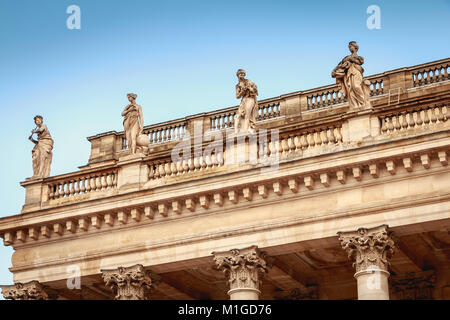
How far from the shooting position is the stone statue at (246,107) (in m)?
29.1

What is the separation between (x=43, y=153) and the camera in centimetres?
3203

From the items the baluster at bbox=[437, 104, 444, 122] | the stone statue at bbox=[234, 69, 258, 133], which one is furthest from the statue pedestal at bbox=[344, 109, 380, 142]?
the stone statue at bbox=[234, 69, 258, 133]

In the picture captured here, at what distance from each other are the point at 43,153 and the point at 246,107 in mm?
7237

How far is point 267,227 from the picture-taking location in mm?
27297

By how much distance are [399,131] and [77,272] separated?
1040 centimetres

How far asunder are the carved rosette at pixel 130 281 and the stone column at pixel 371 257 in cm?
619

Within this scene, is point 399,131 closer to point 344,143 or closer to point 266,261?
point 344,143

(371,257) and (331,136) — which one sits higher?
(331,136)

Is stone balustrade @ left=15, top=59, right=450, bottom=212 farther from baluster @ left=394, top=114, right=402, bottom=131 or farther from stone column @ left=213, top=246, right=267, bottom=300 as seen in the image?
stone column @ left=213, top=246, right=267, bottom=300

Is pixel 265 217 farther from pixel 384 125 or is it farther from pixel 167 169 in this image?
pixel 384 125

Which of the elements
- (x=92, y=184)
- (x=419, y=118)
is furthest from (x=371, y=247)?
(x=92, y=184)

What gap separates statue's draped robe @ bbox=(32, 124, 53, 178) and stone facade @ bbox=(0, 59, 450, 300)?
2.10ft
